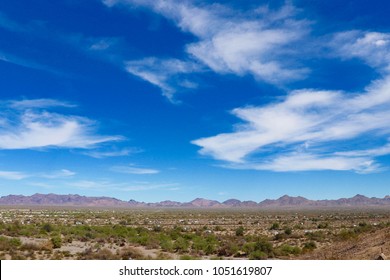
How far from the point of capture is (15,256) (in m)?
28.1

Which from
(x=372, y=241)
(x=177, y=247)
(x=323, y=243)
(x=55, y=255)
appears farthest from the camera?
(x=323, y=243)

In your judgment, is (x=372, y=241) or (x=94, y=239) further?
(x=94, y=239)

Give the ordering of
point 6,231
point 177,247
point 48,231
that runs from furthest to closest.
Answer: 1. point 48,231
2. point 6,231
3. point 177,247

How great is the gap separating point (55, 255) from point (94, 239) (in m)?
11.1

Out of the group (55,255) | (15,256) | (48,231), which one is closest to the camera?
(15,256)

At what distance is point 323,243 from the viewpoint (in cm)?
4081

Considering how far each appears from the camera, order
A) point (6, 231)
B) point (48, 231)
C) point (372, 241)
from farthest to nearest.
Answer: point (48, 231)
point (6, 231)
point (372, 241)

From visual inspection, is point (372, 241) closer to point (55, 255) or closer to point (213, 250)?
point (213, 250)

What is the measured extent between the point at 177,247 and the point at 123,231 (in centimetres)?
1388
